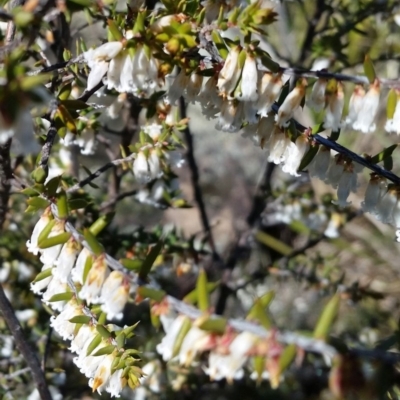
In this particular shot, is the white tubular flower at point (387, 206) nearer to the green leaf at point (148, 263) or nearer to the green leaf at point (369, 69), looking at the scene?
the green leaf at point (369, 69)

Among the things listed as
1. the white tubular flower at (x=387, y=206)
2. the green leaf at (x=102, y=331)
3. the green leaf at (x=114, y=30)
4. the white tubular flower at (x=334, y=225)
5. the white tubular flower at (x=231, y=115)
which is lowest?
the white tubular flower at (x=334, y=225)

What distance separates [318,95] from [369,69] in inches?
5.3

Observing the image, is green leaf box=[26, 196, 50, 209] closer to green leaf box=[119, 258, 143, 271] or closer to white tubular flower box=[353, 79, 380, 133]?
green leaf box=[119, 258, 143, 271]

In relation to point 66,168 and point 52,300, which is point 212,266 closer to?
point 66,168

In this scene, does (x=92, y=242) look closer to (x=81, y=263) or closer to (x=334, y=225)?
(x=81, y=263)

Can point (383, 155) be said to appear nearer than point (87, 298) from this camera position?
No

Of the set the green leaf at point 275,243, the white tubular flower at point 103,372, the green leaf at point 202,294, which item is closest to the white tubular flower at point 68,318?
the white tubular flower at point 103,372

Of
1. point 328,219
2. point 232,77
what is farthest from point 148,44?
point 328,219

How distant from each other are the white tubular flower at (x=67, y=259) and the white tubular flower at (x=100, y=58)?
0.31 metres

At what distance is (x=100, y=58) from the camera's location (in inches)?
41.1

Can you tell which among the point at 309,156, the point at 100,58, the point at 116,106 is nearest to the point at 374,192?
the point at 309,156

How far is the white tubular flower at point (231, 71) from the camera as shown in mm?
1049

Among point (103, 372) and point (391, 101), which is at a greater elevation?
point (391, 101)

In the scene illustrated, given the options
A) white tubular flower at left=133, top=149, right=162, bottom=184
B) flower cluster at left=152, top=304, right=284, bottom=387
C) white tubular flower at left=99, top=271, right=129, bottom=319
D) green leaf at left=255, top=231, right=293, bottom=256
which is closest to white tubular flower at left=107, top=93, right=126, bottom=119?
white tubular flower at left=133, top=149, right=162, bottom=184
